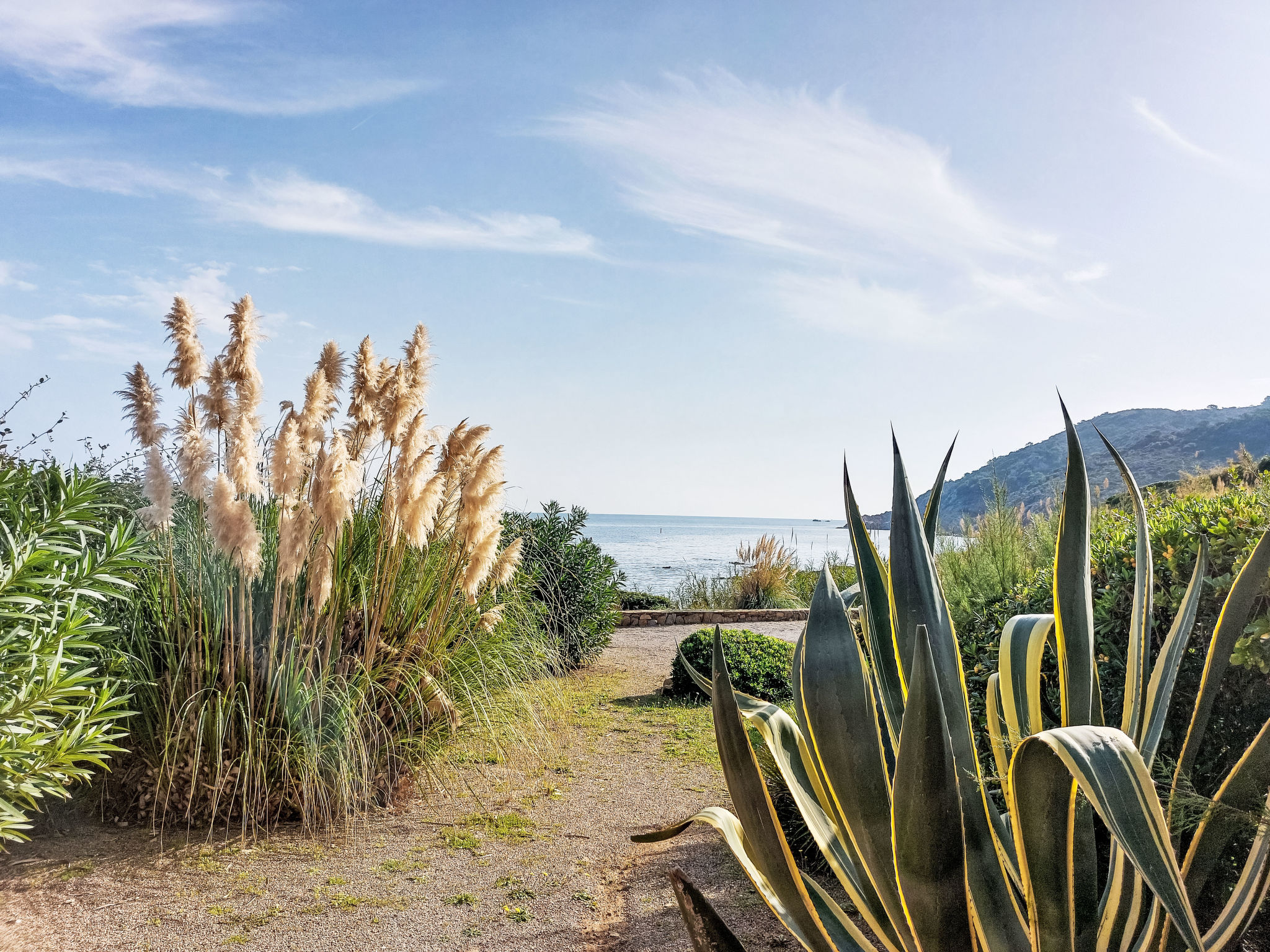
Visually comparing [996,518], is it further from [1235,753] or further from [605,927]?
[605,927]

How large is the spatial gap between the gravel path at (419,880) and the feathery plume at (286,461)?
1671 mm

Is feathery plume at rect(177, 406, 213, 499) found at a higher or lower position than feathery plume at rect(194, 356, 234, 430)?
lower

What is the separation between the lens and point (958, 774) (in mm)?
1708

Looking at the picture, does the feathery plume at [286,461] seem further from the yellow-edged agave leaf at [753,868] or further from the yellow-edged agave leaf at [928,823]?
the yellow-edged agave leaf at [928,823]

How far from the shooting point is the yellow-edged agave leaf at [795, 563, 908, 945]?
5.21ft

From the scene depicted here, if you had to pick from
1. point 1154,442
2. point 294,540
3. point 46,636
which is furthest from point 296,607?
point 1154,442

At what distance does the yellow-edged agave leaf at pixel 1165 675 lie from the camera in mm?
1707

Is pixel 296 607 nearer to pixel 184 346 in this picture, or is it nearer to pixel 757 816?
pixel 184 346

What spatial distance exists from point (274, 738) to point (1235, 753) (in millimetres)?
3807

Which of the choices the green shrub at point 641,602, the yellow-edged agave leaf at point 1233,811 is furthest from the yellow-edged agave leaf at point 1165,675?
the green shrub at point 641,602

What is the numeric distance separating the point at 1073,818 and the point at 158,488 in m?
3.72

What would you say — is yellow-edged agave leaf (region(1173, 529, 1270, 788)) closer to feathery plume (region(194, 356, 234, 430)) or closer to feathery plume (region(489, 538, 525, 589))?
feathery plume (region(489, 538, 525, 589))

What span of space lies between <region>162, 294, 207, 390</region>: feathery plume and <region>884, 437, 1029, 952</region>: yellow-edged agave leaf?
343 cm

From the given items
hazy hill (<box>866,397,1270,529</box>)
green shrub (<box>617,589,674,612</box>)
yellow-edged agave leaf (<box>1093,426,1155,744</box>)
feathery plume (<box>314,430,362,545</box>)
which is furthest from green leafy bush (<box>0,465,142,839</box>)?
hazy hill (<box>866,397,1270,529</box>)
